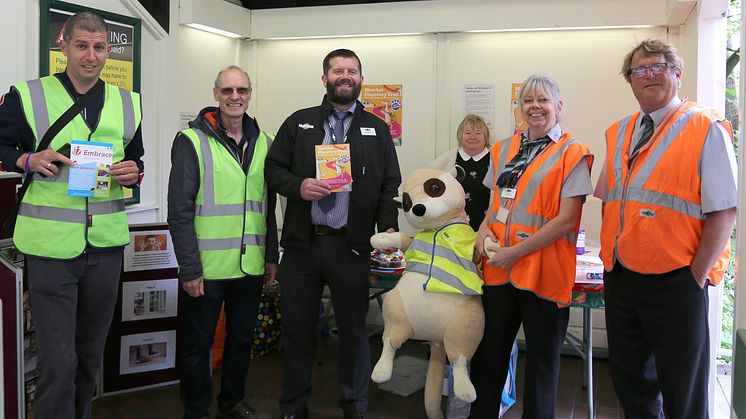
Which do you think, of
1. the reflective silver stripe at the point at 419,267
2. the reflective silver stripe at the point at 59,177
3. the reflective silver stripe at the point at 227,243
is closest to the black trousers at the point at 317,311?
the reflective silver stripe at the point at 227,243

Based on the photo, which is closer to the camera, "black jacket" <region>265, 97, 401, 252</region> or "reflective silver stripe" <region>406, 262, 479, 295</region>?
"reflective silver stripe" <region>406, 262, 479, 295</region>

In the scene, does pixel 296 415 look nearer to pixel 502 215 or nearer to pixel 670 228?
pixel 502 215

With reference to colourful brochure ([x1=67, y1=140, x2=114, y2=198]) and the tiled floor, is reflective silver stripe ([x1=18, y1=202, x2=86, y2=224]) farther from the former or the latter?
the tiled floor

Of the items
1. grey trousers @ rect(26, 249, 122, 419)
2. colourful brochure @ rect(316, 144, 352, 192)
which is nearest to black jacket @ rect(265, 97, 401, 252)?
colourful brochure @ rect(316, 144, 352, 192)

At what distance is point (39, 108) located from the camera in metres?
2.29

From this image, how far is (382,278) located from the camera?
351cm

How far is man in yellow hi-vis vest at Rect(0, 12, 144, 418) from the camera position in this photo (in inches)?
90.1

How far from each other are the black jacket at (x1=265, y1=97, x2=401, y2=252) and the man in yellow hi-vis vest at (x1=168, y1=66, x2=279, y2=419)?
0.45ft

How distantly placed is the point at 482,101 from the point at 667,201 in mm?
2630

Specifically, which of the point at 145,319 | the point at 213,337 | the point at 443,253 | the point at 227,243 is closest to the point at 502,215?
the point at 443,253

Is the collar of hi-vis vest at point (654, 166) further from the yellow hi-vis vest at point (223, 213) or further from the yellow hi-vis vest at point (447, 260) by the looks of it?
the yellow hi-vis vest at point (223, 213)

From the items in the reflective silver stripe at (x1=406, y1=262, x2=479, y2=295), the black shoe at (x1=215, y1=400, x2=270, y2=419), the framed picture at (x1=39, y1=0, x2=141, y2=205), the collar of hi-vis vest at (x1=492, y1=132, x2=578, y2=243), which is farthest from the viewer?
the framed picture at (x1=39, y1=0, x2=141, y2=205)

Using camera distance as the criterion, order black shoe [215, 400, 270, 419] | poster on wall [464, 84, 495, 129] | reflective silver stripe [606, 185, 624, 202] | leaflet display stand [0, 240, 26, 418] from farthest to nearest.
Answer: poster on wall [464, 84, 495, 129] < black shoe [215, 400, 270, 419] < leaflet display stand [0, 240, 26, 418] < reflective silver stripe [606, 185, 624, 202]

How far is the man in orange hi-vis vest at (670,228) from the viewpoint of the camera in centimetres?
200
